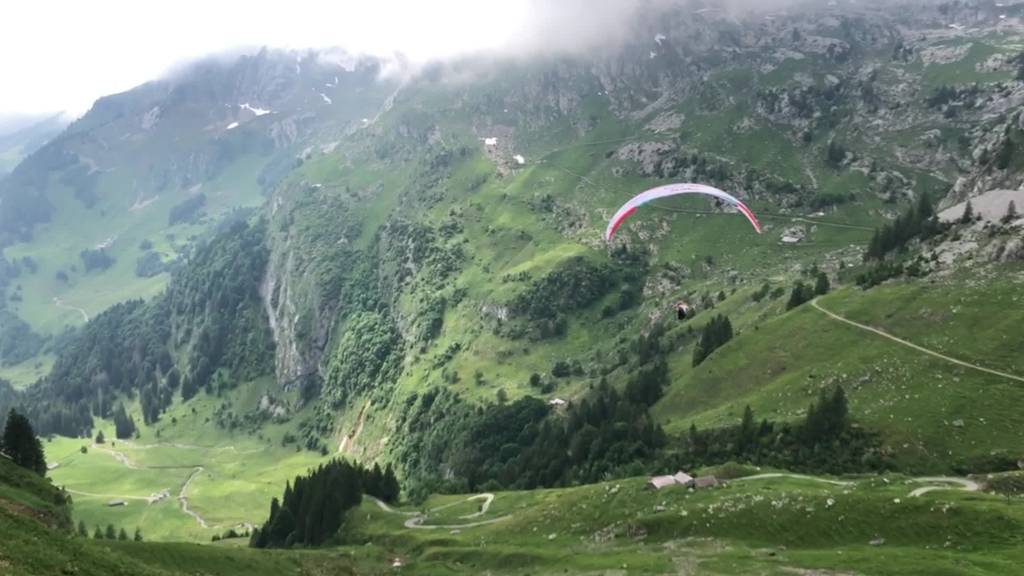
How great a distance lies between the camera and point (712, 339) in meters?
159

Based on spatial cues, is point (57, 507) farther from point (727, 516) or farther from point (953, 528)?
point (953, 528)

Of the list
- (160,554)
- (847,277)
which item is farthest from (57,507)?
(847,277)

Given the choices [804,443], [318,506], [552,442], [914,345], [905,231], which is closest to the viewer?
[804,443]

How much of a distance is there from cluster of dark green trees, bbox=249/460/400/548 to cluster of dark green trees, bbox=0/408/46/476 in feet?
143

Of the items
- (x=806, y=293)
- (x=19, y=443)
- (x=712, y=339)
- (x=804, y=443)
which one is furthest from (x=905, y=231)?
(x=19, y=443)

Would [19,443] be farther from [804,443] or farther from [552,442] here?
[804,443]

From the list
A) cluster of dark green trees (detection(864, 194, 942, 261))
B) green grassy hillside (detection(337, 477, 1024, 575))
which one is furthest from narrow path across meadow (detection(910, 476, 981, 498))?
cluster of dark green trees (detection(864, 194, 942, 261))

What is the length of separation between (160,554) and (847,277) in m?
150

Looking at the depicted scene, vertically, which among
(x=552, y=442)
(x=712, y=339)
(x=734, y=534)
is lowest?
(x=552, y=442)

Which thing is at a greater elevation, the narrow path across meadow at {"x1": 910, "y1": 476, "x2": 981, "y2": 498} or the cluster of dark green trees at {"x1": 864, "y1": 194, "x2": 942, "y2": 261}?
the cluster of dark green trees at {"x1": 864, "y1": 194, "x2": 942, "y2": 261}

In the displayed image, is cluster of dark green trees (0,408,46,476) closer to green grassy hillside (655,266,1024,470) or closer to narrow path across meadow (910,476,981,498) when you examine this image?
green grassy hillside (655,266,1024,470)

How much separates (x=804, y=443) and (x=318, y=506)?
82.8 meters

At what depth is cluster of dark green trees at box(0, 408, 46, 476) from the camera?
91.9 meters

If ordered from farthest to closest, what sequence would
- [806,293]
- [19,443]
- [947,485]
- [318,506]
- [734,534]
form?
[806,293], [318,506], [19,443], [947,485], [734,534]
